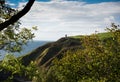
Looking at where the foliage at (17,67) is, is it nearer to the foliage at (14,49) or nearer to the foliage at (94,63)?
the foliage at (14,49)

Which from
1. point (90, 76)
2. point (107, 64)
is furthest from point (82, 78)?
point (107, 64)

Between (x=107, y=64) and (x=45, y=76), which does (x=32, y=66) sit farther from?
(x=45, y=76)

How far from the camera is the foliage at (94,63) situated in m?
40.5

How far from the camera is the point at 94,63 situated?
41.7m

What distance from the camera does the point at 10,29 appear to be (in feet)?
88.8

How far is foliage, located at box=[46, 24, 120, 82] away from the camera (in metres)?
40.5

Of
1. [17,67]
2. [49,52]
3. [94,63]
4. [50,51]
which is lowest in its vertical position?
[49,52]

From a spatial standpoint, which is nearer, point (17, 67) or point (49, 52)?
point (17, 67)

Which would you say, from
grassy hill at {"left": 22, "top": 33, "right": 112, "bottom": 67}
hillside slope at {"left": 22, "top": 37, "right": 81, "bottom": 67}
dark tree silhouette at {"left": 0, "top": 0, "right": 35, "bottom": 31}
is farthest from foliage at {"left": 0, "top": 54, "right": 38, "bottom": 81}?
hillside slope at {"left": 22, "top": 37, "right": 81, "bottom": 67}

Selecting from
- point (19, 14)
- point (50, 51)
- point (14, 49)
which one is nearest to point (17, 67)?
point (14, 49)

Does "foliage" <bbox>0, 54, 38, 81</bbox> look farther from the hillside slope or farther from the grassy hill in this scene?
the hillside slope

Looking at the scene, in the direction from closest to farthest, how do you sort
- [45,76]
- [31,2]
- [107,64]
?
1. [31,2]
2. [107,64]
3. [45,76]

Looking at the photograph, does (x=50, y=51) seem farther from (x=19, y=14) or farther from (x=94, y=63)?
(x=19, y=14)

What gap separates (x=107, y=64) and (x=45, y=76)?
5835cm
